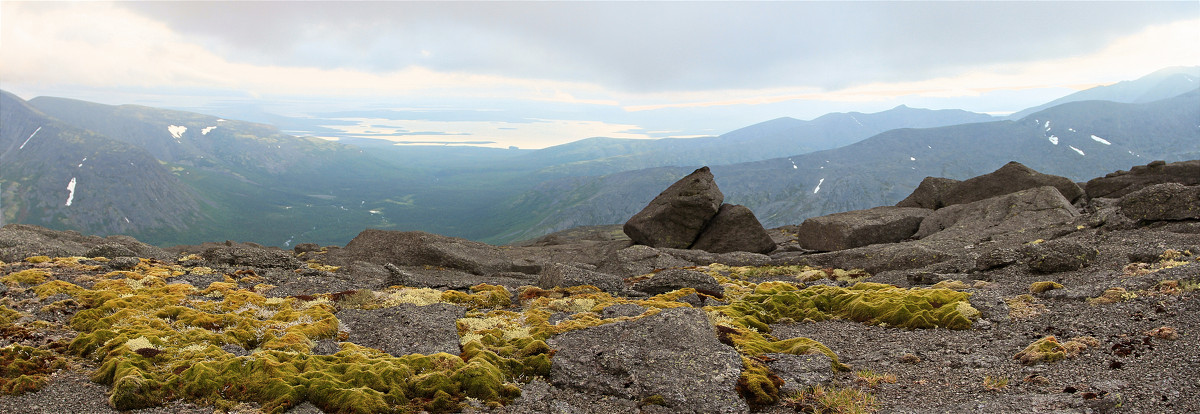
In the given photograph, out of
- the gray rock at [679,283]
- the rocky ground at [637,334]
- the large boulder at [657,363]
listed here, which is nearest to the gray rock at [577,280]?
the rocky ground at [637,334]

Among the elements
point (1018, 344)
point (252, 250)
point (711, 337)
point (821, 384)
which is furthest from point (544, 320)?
point (252, 250)

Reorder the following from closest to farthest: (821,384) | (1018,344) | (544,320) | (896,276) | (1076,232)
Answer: (821,384) → (1018,344) → (544,320) → (896,276) → (1076,232)

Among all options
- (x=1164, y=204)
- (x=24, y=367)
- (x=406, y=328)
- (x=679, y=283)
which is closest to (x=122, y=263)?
(x=24, y=367)

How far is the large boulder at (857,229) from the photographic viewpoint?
179 feet

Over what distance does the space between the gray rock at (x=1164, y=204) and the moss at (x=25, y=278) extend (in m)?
66.0

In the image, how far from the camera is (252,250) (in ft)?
147

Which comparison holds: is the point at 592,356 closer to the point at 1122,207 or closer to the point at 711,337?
the point at 711,337

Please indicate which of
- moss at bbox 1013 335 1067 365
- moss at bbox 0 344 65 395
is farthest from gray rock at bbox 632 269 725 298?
moss at bbox 0 344 65 395

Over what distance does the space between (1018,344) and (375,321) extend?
25.6 m

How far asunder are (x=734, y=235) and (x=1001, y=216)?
24.5m

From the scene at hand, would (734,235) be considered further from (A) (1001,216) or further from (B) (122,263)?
(B) (122,263)

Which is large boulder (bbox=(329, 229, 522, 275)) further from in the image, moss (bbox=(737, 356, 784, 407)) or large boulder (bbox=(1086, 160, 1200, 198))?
large boulder (bbox=(1086, 160, 1200, 198))

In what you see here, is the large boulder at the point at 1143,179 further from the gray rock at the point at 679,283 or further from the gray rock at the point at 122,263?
the gray rock at the point at 122,263

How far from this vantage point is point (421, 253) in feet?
174
